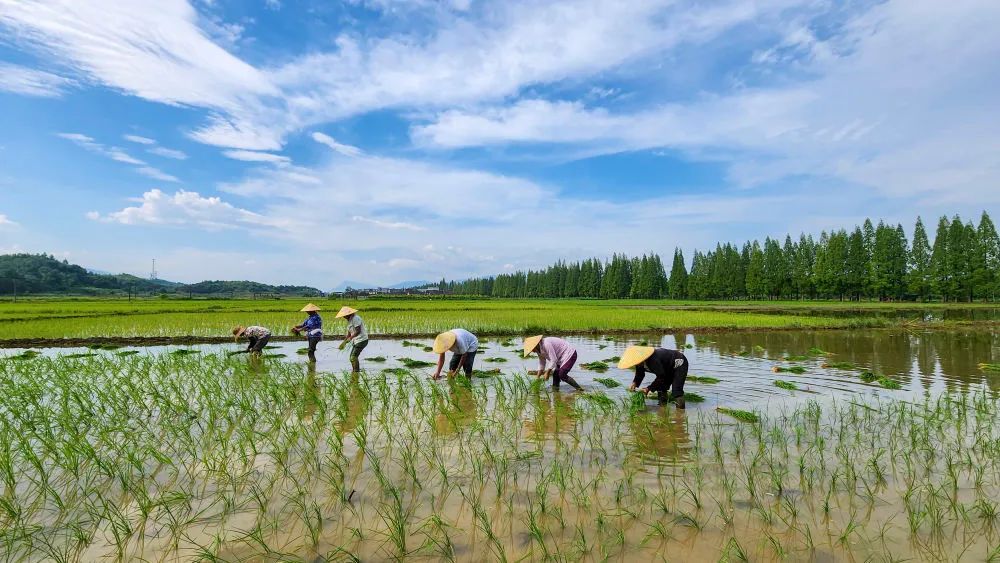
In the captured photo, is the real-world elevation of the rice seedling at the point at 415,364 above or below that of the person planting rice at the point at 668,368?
below

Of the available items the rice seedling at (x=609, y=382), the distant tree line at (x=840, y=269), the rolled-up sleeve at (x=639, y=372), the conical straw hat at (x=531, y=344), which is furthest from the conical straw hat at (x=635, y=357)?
the distant tree line at (x=840, y=269)

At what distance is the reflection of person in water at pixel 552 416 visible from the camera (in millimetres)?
5367

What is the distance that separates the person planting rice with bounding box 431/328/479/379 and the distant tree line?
53148 mm

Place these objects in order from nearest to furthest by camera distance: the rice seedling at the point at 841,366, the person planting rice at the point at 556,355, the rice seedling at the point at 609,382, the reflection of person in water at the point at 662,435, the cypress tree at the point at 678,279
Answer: the reflection of person in water at the point at 662,435, the person planting rice at the point at 556,355, the rice seedling at the point at 609,382, the rice seedling at the point at 841,366, the cypress tree at the point at 678,279

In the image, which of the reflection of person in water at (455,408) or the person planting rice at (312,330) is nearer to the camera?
the reflection of person in water at (455,408)

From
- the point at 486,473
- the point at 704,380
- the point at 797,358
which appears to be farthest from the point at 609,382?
the point at 797,358

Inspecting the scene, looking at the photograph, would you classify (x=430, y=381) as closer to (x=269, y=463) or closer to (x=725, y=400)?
(x=269, y=463)

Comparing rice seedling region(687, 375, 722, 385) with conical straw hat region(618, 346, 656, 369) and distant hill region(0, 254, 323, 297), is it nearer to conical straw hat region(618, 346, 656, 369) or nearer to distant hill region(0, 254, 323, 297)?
conical straw hat region(618, 346, 656, 369)

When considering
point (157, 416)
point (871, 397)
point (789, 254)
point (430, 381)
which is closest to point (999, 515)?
point (871, 397)

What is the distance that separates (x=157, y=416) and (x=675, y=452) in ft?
19.7

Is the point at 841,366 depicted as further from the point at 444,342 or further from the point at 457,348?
the point at 444,342

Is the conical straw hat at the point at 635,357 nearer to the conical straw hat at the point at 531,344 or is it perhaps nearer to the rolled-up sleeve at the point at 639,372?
the rolled-up sleeve at the point at 639,372

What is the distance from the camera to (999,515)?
336cm

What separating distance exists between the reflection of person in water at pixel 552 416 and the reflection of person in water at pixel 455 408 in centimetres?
77
